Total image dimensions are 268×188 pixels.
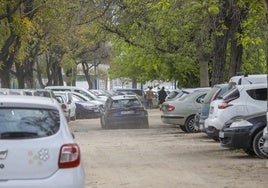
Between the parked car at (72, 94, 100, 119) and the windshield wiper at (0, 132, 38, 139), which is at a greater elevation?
the parked car at (72, 94, 100, 119)

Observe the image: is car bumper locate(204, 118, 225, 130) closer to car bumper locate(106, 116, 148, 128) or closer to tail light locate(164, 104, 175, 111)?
tail light locate(164, 104, 175, 111)

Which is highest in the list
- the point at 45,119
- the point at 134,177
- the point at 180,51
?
the point at 180,51

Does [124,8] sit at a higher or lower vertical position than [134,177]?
higher

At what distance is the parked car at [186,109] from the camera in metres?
22.4

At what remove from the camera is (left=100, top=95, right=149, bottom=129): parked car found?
2572cm

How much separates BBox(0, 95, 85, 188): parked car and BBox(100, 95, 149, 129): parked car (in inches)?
720

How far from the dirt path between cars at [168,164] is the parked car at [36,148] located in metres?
3.15

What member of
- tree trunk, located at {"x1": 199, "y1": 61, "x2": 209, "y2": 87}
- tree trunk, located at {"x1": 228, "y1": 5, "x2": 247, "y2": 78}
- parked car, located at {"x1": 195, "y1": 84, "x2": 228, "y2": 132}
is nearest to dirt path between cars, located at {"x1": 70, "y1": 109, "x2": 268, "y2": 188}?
parked car, located at {"x1": 195, "y1": 84, "x2": 228, "y2": 132}

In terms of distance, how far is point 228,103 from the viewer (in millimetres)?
15539

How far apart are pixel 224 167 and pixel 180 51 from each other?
1832 cm

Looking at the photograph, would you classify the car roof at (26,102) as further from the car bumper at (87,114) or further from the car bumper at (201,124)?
the car bumper at (87,114)

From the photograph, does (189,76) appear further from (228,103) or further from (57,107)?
(57,107)

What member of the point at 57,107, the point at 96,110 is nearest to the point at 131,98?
the point at 96,110

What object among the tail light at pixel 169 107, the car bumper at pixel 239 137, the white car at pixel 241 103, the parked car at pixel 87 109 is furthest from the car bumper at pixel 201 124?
the parked car at pixel 87 109
